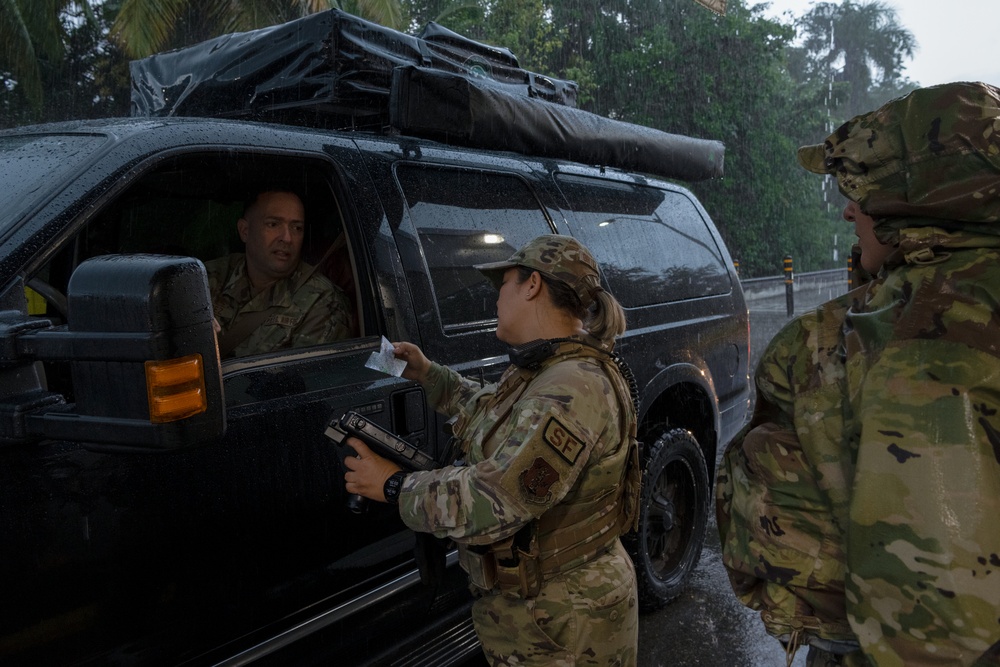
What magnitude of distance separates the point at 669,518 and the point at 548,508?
2050 mm

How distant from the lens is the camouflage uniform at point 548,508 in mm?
1726

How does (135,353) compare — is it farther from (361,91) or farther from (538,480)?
(361,91)

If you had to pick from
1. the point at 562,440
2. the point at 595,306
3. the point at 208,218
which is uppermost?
the point at 208,218

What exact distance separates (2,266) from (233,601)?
0.90 metres

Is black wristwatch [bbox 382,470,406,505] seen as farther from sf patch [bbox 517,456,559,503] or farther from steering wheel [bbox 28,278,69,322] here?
steering wheel [bbox 28,278,69,322]

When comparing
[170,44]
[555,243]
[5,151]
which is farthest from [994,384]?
[170,44]

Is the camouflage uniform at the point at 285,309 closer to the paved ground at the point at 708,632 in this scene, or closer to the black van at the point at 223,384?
the black van at the point at 223,384

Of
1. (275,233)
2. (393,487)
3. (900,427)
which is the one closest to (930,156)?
(900,427)

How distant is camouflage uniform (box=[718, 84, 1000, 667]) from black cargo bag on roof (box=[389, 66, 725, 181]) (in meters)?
1.59

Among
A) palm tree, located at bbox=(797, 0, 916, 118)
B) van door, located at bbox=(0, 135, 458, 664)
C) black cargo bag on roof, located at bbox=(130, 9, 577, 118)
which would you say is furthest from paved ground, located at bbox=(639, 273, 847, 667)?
palm tree, located at bbox=(797, 0, 916, 118)

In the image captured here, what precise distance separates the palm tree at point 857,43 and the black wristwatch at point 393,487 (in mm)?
44569

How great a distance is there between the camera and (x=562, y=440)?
1754 mm

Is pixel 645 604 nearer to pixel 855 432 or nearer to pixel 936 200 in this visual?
pixel 855 432

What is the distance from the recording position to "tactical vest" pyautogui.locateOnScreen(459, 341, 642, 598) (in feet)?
6.06
